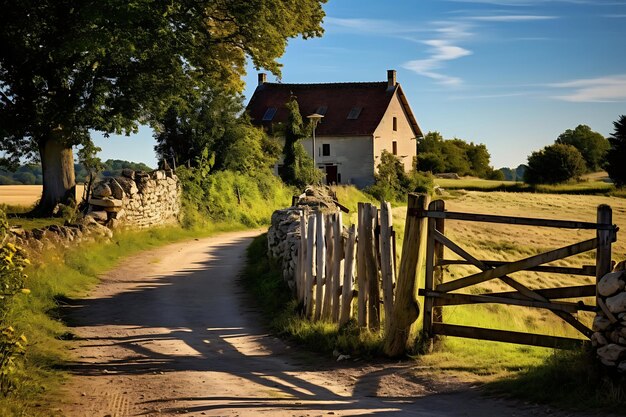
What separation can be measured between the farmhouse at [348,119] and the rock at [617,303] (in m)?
50.3

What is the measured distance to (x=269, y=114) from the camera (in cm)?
6294

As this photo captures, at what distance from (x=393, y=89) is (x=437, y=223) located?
52561 mm

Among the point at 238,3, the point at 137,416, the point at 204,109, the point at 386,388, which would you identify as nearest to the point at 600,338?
the point at 386,388

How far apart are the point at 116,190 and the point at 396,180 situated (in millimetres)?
37291

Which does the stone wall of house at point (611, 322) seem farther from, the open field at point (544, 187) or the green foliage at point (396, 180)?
the open field at point (544, 187)

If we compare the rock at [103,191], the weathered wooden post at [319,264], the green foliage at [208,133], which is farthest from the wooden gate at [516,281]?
the green foliage at [208,133]

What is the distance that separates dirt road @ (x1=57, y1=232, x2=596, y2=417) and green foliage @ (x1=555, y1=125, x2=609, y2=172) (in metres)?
77.4

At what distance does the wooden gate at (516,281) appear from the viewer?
9531 mm

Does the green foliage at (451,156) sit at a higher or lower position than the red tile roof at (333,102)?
lower

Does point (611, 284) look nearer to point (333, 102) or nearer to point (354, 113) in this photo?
point (354, 113)

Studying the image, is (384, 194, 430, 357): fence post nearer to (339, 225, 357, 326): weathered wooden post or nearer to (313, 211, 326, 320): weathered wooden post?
(339, 225, 357, 326): weathered wooden post

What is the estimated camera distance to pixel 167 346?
41.5ft

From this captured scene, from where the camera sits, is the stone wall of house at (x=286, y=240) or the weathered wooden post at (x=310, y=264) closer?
the weathered wooden post at (x=310, y=264)

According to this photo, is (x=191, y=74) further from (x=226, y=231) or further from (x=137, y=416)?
(x=137, y=416)
